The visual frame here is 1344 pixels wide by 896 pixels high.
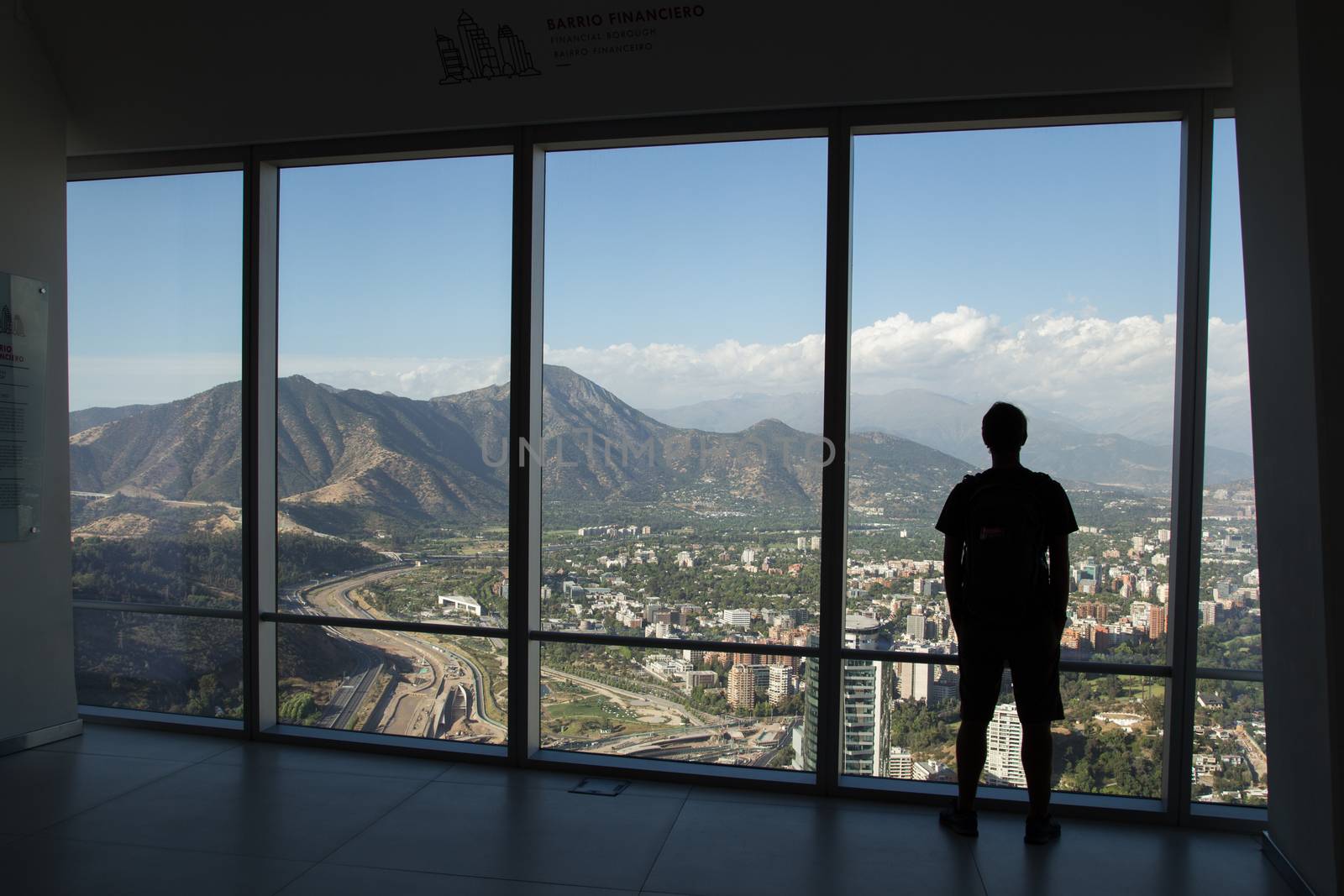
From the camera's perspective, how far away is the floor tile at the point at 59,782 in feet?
12.1

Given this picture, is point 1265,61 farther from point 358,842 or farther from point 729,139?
point 358,842

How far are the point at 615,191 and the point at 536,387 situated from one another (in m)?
1.09

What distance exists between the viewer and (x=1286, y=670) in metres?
3.21

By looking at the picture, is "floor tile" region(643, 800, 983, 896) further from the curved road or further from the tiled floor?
the curved road

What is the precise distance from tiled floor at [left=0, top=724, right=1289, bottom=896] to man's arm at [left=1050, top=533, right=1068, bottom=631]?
0.98 m

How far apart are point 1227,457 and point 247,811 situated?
15.0 ft

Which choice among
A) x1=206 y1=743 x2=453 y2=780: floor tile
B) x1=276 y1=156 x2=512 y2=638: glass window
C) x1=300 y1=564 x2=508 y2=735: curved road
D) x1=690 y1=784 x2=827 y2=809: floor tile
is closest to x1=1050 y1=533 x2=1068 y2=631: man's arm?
x1=690 y1=784 x2=827 y2=809: floor tile

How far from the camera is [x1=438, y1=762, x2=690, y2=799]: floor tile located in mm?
4121

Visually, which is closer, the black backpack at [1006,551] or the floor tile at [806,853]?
the floor tile at [806,853]

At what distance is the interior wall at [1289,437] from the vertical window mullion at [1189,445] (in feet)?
0.93

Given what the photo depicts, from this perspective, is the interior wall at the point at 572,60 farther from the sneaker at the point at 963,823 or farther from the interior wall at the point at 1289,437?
the sneaker at the point at 963,823

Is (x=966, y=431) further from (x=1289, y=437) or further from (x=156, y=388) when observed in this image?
(x=156, y=388)

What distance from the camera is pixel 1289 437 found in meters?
3.15

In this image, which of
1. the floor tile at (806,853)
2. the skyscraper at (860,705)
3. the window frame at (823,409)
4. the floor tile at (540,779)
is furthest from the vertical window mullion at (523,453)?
the skyscraper at (860,705)
